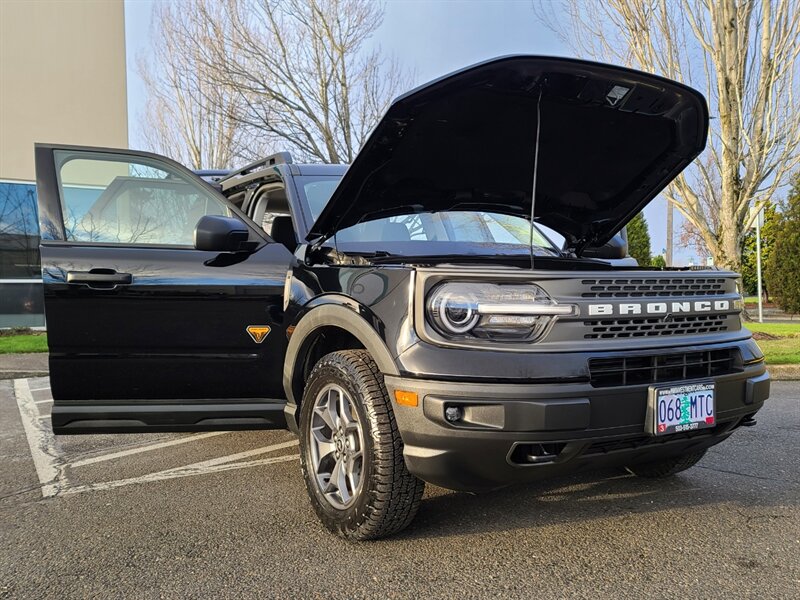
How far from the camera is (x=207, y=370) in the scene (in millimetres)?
3398

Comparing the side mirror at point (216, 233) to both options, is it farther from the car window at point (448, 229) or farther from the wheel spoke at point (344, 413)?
the wheel spoke at point (344, 413)

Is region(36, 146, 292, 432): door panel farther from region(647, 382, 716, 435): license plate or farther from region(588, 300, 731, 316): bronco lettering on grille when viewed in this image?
region(647, 382, 716, 435): license plate

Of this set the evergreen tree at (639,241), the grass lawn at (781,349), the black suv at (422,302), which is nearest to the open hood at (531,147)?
the black suv at (422,302)

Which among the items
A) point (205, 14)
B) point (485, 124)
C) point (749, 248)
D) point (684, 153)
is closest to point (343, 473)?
point (485, 124)

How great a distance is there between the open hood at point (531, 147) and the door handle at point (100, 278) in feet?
3.29

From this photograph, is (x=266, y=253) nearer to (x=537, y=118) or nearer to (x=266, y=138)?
(x=537, y=118)

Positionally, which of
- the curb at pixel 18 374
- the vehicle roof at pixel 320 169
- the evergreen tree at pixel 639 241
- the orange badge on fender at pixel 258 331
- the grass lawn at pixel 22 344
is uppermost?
the evergreen tree at pixel 639 241

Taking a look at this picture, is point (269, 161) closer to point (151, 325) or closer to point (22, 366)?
point (151, 325)

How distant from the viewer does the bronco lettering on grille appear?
2.45m

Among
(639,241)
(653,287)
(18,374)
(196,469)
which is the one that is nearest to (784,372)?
(653,287)

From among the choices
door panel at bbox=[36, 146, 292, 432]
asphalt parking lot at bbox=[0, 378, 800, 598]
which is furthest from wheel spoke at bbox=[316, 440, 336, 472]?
door panel at bbox=[36, 146, 292, 432]

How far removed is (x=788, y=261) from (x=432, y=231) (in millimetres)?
22089

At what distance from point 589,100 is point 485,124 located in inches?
20.5

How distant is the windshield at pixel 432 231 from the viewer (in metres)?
3.42
